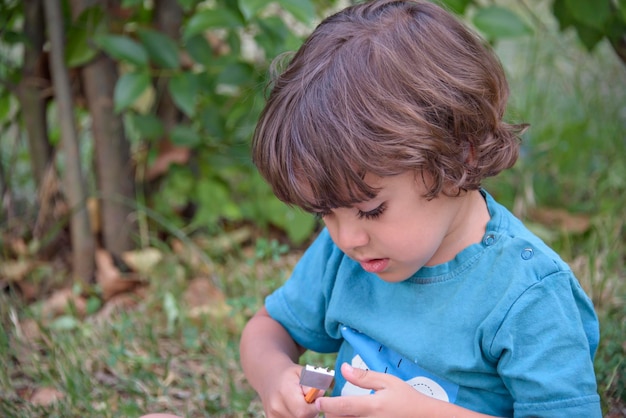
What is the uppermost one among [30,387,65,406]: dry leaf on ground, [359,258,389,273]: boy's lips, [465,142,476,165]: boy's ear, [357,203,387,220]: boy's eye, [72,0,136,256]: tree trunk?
[465,142,476,165]: boy's ear

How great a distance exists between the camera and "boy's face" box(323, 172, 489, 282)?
120cm

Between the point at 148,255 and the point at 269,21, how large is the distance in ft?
2.69

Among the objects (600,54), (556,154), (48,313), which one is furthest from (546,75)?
(48,313)

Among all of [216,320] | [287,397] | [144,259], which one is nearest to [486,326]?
[287,397]

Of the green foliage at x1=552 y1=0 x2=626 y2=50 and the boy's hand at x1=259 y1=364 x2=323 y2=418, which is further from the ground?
the green foliage at x1=552 y1=0 x2=626 y2=50

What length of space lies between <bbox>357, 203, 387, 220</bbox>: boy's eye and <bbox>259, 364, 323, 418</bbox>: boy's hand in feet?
1.02

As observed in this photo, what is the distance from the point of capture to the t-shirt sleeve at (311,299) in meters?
1.50

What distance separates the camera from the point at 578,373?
119 centimetres

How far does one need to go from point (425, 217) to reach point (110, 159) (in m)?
1.60

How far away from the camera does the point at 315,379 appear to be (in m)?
1.27

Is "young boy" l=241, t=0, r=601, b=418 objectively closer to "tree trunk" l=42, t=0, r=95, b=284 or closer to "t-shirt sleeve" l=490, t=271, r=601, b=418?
"t-shirt sleeve" l=490, t=271, r=601, b=418

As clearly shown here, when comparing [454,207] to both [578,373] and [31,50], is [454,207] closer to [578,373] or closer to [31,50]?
[578,373]

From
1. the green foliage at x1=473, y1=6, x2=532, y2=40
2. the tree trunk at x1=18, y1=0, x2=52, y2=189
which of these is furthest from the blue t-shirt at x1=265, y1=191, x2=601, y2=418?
the tree trunk at x1=18, y1=0, x2=52, y2=189

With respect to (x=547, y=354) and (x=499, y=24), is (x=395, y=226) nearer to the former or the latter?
(x=547, y=354)
